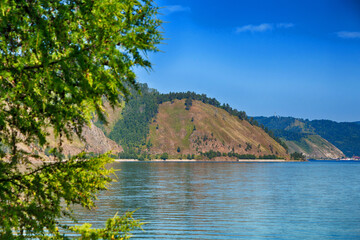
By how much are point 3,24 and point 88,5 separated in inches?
74.3

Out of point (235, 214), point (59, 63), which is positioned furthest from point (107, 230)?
point (235, 214)

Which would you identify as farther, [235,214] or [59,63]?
[235,214]

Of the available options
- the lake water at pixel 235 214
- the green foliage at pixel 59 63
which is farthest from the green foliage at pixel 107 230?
the lake water at pixel 235 214

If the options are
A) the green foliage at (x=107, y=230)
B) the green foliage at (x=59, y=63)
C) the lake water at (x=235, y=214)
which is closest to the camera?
the green foliage at (x=59, y=63)

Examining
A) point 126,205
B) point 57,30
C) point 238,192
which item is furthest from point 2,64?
point 238,192

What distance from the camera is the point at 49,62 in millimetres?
8344

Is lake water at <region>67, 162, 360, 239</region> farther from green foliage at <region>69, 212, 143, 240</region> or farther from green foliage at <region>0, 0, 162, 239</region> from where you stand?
green foliage at <region>0, 0, 162, 239</region>

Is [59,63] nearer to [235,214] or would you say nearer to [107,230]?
[107,230]

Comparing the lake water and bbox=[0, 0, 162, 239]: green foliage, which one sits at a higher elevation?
bbox=[0, 0, 162, 239]: green foliage

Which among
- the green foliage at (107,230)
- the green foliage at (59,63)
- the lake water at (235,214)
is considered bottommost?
the lake water at (235,214)

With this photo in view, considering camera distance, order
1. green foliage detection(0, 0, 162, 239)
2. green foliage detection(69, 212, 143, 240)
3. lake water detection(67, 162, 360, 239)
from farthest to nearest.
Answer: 1. lake water detection(67, 162, 360, 239)
2. green foliage detection(69, 212, 143, 240)
3. green foliage detection(0, 0, 162, 239)

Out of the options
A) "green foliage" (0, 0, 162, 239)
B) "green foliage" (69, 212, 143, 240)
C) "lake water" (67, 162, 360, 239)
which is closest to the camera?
"green foliage" (0, 0, 162, 239)

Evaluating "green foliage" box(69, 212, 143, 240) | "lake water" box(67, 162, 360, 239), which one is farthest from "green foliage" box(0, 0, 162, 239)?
"lake water" box(67, 162, 360, 239)

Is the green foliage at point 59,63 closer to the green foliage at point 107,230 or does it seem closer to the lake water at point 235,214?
the green foliage at point 107,230
